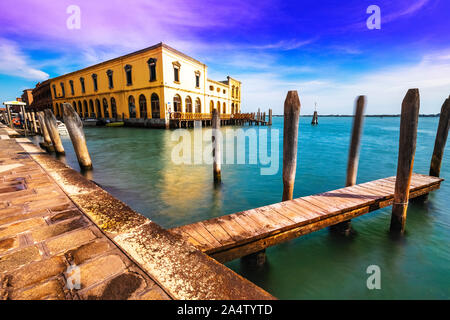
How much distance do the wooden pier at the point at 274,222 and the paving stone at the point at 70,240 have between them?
0.97 meters

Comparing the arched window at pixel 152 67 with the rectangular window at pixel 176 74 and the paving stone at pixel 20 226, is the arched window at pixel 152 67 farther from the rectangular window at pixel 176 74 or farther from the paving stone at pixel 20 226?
the paving stone at pixel 20 226

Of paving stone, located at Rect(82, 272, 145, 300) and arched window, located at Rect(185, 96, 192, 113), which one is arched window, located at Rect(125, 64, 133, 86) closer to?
arched window, located at Rect(185, 96, 192, 113)

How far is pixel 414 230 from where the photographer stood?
4.23 metres

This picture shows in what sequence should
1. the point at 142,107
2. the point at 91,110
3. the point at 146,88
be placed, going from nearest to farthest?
the point at 146,88, the point at 142,107, the point at 91,110

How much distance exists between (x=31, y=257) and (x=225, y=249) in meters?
1.81

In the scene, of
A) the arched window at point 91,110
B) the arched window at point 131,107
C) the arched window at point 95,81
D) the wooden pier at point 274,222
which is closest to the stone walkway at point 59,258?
the wooden pier at point 274,222

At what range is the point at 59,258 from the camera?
1.71 m

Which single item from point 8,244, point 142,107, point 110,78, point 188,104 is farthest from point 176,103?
point 8,244

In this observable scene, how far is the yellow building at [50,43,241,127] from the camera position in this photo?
70.4 feet

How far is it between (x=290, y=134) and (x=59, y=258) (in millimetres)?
3635

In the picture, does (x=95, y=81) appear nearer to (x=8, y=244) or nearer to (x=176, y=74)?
(x=176, y=74)

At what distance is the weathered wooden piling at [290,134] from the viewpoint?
3.78m
